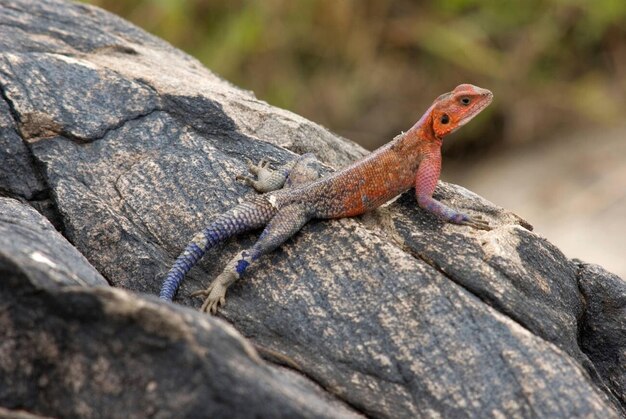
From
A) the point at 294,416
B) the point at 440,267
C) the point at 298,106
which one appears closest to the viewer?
the point at 294,416

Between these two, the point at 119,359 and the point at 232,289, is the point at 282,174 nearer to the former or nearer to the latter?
the point at 232,289

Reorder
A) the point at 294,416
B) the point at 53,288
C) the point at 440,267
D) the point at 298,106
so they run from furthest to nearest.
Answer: the point at 298,106 → the point at 440,267 → the point at 53,288 → the point at 294,416

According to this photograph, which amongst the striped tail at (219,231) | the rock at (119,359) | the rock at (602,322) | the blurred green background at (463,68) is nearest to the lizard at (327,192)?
the striped tail at (219,231)

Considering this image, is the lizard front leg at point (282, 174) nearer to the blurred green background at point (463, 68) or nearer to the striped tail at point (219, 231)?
the striped tail at point (219, 231)

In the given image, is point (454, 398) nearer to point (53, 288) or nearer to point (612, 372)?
point (612, 372)

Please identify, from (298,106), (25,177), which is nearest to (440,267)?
(25,177)
